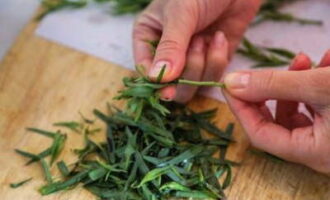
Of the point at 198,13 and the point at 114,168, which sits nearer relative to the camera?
the point at 114,168

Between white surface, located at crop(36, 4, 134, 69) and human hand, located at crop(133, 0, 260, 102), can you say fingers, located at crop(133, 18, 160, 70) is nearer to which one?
human hand, located at crop(133, 0, 260, 102)

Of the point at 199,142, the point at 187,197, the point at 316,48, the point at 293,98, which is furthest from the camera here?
the point at 316,48

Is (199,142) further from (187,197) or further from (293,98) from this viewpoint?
(293,98)

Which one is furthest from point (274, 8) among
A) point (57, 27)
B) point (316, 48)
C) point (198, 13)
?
point (57, 27)

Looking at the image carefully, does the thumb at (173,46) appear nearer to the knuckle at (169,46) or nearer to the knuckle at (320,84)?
the knuckle at (169,46)

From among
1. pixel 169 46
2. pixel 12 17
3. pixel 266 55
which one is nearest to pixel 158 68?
pixel 169 46

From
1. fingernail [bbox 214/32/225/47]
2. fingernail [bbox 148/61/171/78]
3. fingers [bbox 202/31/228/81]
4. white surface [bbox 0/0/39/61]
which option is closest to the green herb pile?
fingernail [bbox 148/61/171/78]

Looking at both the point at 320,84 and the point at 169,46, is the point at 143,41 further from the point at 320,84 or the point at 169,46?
the point at 320,84
